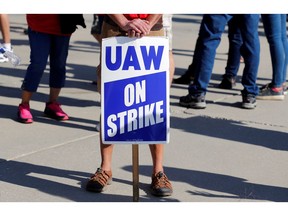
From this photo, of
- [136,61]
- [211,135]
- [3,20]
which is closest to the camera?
[136,61]

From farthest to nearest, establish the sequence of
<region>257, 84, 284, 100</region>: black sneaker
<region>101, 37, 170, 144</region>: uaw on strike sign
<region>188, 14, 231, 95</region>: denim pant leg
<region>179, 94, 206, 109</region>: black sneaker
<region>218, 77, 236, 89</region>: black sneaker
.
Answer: <region>218, 77, 236, 89</region>: black sneaker
<region>257, 84, 284, 100</region>: black sneaker
<region>179, 94, 206, 109</region>: black sneaker
<region>188, 14, 231, 95</region>: denim pant leg
<region>101, 37, 170, 144</region>: uaw on strike sign

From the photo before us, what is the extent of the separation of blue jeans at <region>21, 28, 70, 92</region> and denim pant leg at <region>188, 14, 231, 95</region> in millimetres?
1402

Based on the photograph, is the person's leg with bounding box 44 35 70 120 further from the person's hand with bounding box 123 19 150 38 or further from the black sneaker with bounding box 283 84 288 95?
the black sneaker with bounding box 283 84 288 95

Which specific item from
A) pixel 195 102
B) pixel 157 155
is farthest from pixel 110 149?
pixel 195 102

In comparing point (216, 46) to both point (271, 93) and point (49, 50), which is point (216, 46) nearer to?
point (271, 93)

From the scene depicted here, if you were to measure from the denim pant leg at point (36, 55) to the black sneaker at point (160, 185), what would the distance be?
2.00m

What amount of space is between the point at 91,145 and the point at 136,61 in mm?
1697

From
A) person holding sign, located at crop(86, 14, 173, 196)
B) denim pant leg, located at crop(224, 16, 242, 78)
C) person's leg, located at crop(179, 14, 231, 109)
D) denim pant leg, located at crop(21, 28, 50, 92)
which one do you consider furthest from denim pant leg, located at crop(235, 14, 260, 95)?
person holding sign, located at crop(86, 14, 173, 196)

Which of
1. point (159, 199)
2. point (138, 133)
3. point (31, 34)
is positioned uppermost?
point (31, 34)

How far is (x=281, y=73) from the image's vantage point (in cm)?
789

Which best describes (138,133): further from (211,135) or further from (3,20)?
(3,20)

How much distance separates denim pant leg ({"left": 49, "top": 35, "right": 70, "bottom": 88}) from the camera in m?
6.55

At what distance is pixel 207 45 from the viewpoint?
7242 millimetres
